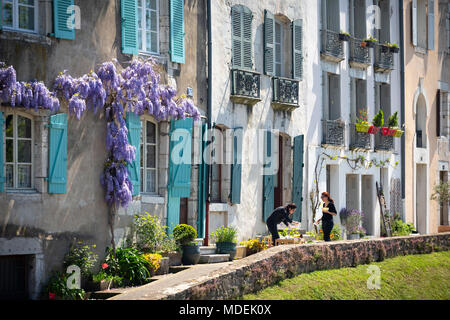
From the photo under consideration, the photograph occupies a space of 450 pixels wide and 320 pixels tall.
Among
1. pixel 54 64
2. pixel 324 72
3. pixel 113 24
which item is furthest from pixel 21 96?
pixel 324 72

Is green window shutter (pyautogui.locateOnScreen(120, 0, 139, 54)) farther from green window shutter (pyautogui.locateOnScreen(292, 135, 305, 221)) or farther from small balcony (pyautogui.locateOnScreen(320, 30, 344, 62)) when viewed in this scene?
small balcony (pyautogui.locateOnScreen(320, 30, 344, 62))

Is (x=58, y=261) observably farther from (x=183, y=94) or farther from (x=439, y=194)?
(x=439, y=194)

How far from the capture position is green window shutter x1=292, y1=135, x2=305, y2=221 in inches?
908

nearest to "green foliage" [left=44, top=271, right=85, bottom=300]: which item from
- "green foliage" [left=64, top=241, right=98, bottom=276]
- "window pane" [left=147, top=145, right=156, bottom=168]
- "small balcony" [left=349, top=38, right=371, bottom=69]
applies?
"green foliage" [left=64, top=241, right=98, bottom=276]

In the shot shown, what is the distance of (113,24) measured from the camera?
17359 mm

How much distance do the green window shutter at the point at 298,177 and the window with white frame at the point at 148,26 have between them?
5738 mm

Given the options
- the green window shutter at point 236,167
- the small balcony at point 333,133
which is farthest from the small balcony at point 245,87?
the small balcony at point 333,133

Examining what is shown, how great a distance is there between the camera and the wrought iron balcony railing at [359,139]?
26.1 m

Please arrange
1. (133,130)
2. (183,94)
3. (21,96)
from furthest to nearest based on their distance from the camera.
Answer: (183,94) → (133,130) → (21,96)

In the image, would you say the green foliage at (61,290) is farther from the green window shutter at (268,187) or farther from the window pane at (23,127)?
the green window shutter at (268,187)

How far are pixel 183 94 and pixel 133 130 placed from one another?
182cm

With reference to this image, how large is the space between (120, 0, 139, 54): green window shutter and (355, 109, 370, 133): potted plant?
32.9 ft
